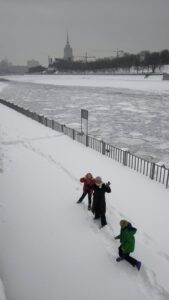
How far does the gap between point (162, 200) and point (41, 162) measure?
19.9 feet

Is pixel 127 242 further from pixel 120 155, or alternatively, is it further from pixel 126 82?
pixel 126 82

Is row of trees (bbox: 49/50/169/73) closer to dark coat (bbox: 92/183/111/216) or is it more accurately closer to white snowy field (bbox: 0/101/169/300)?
white snowy field (bbox: 0/101/169/300)

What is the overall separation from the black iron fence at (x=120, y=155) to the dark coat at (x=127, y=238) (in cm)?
438

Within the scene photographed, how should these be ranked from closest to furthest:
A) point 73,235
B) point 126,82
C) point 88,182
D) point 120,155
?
point 73,235 < point 88,182 < point 120,155 < point 126,82

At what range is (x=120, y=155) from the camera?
13.3 metres

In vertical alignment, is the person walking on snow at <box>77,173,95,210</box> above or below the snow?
below

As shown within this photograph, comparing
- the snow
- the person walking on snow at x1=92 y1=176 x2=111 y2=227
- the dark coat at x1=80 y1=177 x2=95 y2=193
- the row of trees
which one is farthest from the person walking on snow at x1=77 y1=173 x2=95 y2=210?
the row of trees

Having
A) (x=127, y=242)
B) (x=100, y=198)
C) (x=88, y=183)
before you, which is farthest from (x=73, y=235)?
(x=127, y=242)

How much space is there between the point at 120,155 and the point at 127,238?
294 inches

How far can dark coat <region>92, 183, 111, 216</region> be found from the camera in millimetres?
7272

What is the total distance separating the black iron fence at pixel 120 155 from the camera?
35.6 feet

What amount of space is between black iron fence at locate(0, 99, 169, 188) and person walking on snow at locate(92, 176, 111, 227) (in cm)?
348

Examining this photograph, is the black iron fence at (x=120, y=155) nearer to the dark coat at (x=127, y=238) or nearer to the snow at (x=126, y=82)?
the dark coat at (x=127, y=238)

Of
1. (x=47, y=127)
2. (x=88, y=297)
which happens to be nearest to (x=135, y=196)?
(x=88, y=297)
